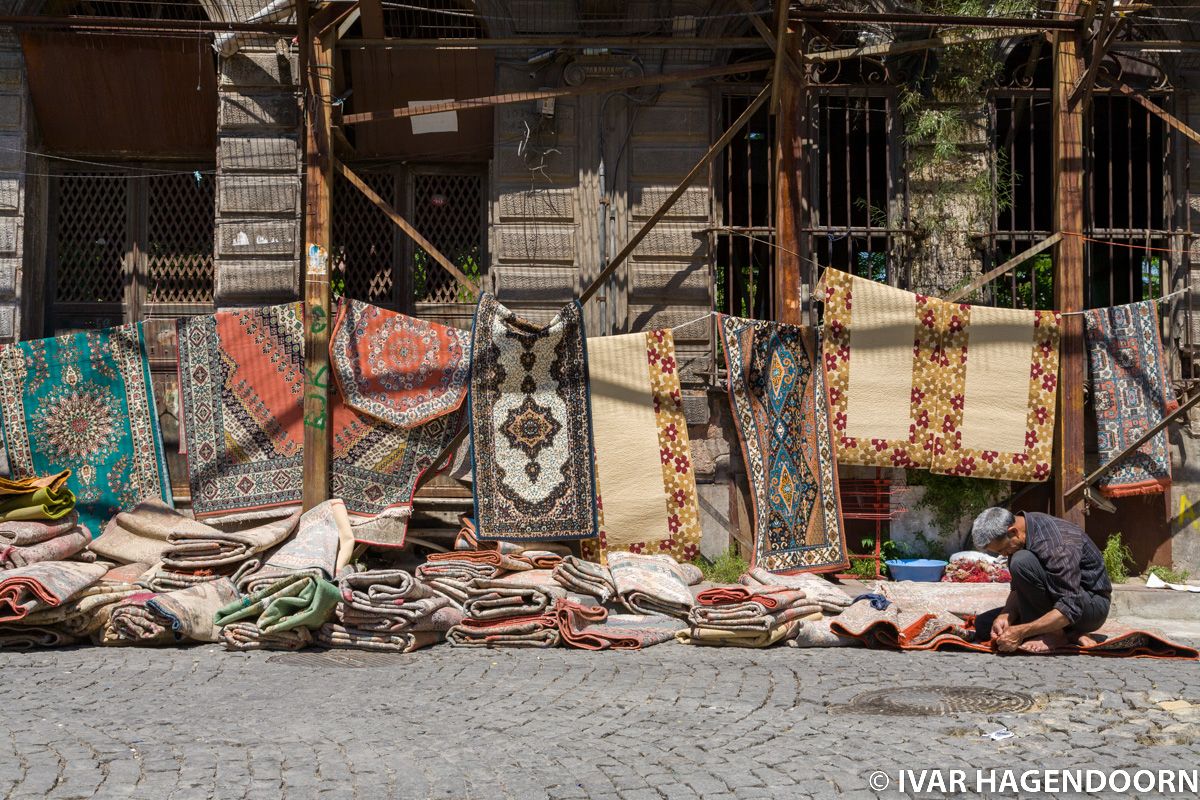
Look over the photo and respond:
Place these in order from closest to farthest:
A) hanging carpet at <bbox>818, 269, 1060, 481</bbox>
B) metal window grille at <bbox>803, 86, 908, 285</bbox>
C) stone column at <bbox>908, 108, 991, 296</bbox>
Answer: hanging carpet at <bbox>818, 269, 1060, 481</bbox>
stone column at <bbox>908, 108, 991, 296</bbox>
metal window grille at <bbox>803, 86, 908, 285</bbox>

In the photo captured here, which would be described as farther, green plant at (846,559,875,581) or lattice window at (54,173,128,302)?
lattice window at (54,173,128,302)

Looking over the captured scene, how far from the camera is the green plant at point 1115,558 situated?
9898mm

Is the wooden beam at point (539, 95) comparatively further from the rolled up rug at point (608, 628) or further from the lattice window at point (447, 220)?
the rolled up rug at point (608, 628)

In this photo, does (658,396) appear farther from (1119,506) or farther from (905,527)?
(1119,506)

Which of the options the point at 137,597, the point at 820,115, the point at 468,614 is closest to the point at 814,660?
the point at 468,614

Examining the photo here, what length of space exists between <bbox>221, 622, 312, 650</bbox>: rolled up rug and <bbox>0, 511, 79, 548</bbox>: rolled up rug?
218cm

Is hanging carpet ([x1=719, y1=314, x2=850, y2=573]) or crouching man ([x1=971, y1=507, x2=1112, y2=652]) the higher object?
hanging carpet ([x1=719, y1=314, x2=850, y2=573])

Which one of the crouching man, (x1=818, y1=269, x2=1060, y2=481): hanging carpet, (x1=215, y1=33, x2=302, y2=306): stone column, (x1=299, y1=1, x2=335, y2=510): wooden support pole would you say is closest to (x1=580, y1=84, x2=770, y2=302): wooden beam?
(x1=818, y1=269, x2=1060, y2=481): hanging carpet

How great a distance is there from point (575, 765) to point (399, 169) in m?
7.10

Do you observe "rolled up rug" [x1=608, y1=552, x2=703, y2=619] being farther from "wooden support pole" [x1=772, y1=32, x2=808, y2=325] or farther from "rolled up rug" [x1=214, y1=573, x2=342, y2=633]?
"wooden support pole" [x1=772, y1=32, x2=808, y2=325]

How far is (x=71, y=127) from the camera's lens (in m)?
10.7

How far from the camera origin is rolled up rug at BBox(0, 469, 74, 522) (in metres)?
8.86

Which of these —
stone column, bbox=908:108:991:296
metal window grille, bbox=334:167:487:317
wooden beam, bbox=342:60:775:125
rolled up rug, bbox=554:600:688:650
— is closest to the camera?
rolled up rug, bbox=554:600:688:650

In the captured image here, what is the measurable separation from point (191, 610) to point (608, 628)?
2683 mm
